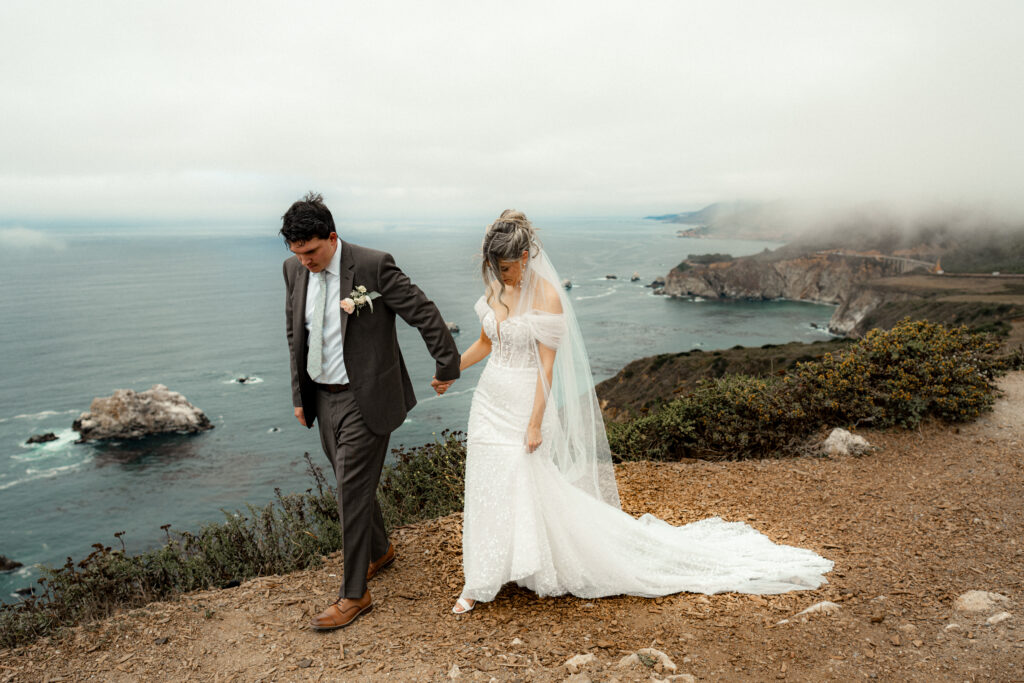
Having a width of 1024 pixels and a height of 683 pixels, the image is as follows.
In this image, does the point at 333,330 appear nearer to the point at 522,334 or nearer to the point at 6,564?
the point at 522,334

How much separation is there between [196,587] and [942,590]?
5.46 meters

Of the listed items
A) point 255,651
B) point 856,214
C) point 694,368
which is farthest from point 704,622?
point 856,214

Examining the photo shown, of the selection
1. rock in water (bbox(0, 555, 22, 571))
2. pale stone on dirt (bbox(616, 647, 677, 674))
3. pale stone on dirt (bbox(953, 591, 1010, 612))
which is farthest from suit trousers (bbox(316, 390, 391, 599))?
rock in water (bbox(0, 555, 22, 571))

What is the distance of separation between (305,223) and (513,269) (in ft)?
4.32

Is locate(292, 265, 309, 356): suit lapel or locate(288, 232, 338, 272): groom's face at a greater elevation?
locate(288, 232, 338, 272): groom's face

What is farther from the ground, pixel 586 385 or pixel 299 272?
pixel 299 272

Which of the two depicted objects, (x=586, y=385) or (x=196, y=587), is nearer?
(x=586, y=385)

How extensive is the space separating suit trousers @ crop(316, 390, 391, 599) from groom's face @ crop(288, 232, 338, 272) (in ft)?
2.78

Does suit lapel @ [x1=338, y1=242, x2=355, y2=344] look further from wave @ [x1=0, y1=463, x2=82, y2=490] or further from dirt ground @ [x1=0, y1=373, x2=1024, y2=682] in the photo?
wave @ [x1=0, y1=463, x2=82, y2=490]

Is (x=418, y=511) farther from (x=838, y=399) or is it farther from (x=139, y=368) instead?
(x=139, y=368)

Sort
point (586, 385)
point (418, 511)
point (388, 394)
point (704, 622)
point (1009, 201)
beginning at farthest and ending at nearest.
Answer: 1. point (1009, 201)
2. point (418, 511)
3. point (586, 385)
4. point (388, 394)
5. point (704, 622)

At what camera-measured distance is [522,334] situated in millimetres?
4086

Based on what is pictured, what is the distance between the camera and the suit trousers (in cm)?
404

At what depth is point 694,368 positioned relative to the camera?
116ft
